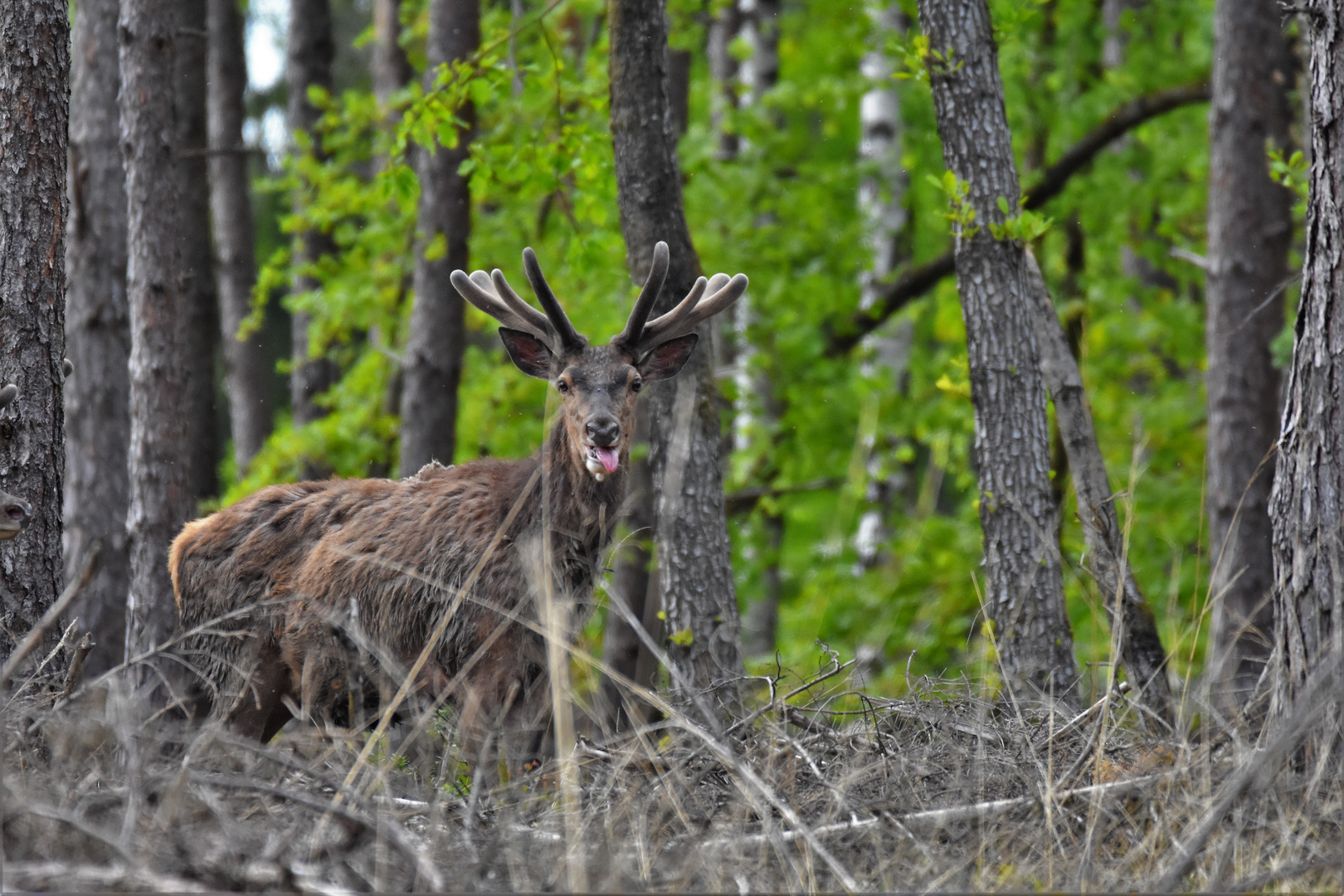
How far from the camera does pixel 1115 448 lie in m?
15.8

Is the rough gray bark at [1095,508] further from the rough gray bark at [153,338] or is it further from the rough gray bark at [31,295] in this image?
the rough gray bark at [153,338]

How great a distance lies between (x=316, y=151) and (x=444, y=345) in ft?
13.9

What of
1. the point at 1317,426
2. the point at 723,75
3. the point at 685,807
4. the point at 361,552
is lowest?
the point at 685,807

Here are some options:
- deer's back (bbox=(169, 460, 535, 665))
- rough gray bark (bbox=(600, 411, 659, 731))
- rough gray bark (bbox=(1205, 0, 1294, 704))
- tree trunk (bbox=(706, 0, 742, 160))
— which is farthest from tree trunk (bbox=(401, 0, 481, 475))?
rough gray bark (bbox=(1205, 0, 1294, 704))

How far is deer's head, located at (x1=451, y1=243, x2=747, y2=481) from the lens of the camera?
6.34m

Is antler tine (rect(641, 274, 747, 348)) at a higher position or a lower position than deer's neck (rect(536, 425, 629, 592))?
higher

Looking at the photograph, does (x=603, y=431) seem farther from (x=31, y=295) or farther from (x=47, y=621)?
(x=47, y=621)

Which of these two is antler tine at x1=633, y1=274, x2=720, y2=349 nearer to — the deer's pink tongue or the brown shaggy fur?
the brown shaggy fur

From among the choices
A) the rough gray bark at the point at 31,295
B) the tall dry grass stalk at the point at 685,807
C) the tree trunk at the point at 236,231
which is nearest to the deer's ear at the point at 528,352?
the rough gray bark at the point at 31,295

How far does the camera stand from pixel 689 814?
14.3 ft

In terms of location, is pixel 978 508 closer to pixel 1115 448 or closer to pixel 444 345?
pixel 444 345

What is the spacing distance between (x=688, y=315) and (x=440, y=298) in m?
4.06

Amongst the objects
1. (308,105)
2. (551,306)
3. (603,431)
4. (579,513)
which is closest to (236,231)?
(308,105)

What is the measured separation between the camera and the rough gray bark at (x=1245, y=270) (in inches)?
407
